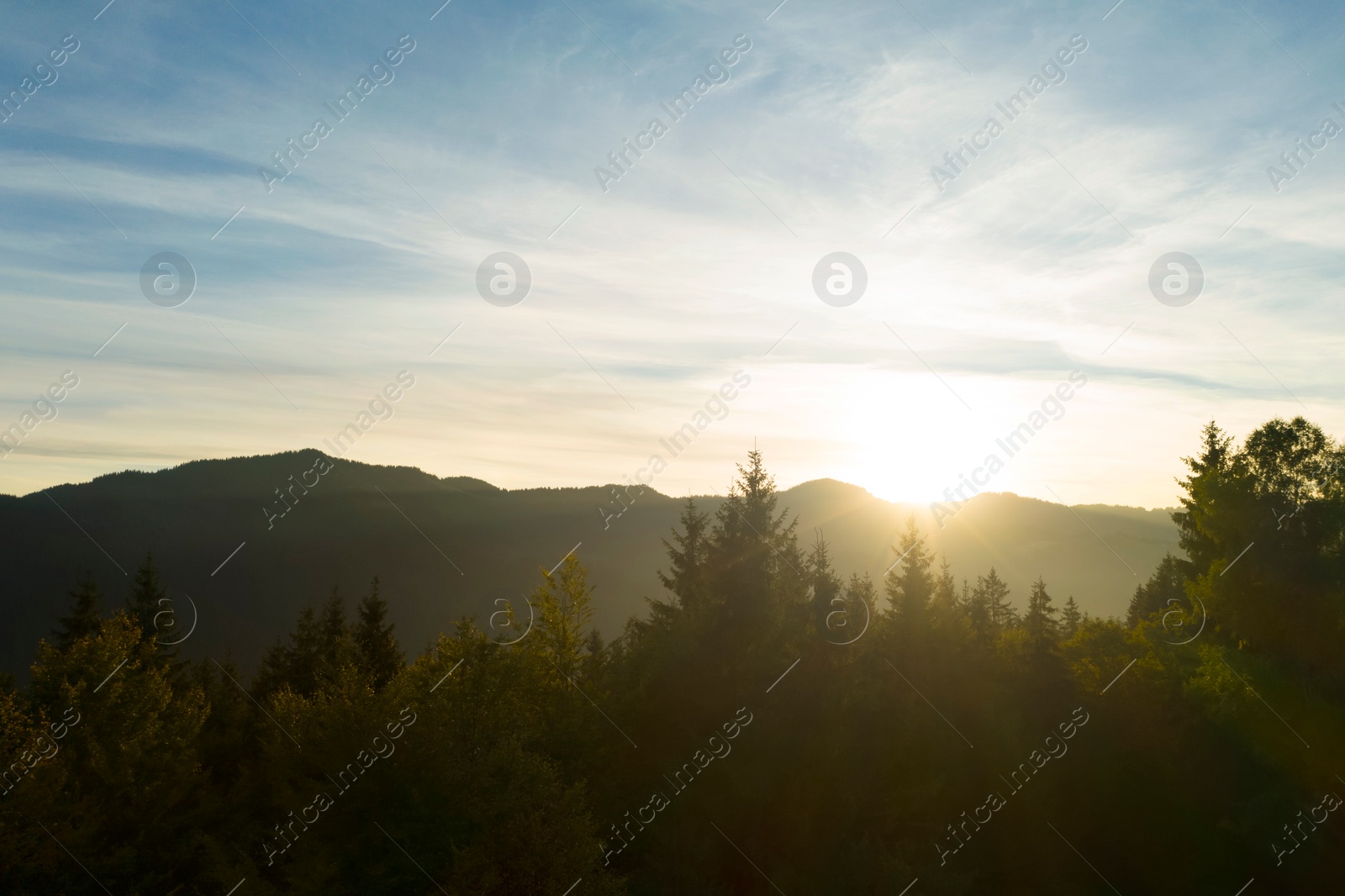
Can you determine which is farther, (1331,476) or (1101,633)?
(1101,633)

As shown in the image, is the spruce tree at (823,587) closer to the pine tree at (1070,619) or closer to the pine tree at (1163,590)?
the pine tree at (1163,590)

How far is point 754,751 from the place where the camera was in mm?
31812

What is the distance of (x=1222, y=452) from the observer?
41.5 metres

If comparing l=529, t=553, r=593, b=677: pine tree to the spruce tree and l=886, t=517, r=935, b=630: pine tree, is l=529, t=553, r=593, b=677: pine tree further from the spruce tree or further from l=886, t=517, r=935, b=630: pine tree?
l=886, t=517, r=935, b=630: pine tree

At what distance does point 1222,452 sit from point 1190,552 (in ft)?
25.1

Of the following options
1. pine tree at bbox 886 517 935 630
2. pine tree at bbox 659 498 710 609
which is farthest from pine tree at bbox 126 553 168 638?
pine tree at bbox 886 517 935 630

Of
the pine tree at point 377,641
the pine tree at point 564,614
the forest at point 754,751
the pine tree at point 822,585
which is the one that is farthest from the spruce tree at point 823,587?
the pine tree at point 377,641

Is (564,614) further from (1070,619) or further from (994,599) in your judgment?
(1070,619)

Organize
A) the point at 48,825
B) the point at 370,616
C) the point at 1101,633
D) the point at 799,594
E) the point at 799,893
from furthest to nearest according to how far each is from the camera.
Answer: the point at 370,616, the point at 1101,633, the point at 799,594, the point at 799,893, the point at 48,825

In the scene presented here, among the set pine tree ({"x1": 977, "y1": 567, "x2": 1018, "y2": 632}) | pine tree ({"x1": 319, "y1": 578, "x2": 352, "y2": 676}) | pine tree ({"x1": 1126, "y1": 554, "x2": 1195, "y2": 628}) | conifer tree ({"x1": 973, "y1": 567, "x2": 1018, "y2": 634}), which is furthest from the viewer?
pine tree ({"x1": 977, "y1": 567, "x2": 1018, "y2": 632})

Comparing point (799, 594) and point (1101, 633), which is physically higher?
Answer: point (799, 594)

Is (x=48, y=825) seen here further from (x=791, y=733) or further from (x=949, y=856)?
(x=949, y=856)

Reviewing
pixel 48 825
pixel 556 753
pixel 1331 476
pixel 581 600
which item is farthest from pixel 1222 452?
pixel 48 825

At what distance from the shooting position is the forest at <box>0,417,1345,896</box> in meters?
27.5
